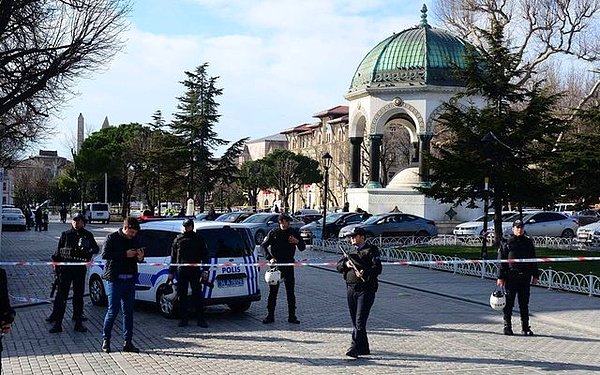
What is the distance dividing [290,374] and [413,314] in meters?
5.45

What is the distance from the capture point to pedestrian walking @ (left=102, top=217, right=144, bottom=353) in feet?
32.5

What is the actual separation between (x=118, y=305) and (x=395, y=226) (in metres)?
23.2

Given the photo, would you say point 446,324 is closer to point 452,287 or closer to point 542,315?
point 542,315

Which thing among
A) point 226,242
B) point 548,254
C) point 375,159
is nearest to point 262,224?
point 375,159

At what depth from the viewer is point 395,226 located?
32375mm

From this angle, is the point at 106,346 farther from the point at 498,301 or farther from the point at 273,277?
the point at 498,301

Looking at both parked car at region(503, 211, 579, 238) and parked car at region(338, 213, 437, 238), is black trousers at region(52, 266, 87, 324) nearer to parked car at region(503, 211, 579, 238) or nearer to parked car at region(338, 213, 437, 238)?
parked car at region(338, 213, 437, 238)

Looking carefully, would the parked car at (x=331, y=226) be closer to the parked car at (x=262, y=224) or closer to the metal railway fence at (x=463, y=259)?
the parked car at (x=262, y=224)

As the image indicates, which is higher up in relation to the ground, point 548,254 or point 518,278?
point 518,278

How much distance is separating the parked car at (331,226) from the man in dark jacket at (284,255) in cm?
2054

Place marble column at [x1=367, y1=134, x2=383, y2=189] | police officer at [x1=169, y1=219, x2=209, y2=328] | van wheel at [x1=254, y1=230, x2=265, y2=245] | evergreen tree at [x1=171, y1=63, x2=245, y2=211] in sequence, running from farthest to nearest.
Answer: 1. evergreen tree at [x1=171, y1=63, x2=245, y2=211]
2. marble column at [x1=367, y1=134, x2=383, y2=189]
3. van wheel at [x1=254, y1=230, x2=265, y2=245]
4. police officer at [x1=169, y1=219, x2=209, y2=328]

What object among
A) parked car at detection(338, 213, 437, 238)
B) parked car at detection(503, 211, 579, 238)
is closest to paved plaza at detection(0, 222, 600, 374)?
parked car at detection(338, 213, 437, 238)

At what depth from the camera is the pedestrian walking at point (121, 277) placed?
9.92m

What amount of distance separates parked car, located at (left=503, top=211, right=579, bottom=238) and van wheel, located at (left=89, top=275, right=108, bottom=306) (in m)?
23.2
